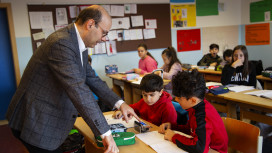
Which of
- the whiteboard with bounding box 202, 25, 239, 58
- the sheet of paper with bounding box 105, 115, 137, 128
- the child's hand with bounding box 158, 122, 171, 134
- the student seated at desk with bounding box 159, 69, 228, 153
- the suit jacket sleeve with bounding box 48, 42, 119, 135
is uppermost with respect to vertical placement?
the whiteboard with bounding box 202, 25, 239, 58

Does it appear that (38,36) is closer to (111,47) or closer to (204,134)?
(111,47)

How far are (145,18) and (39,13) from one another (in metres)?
2.26

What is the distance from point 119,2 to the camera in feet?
17.1


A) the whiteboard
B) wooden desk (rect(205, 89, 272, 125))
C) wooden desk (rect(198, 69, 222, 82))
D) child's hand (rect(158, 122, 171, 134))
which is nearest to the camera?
child's hand (rect(158, 122, 171, 134))

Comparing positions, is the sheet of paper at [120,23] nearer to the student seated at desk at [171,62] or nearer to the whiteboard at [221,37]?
the student seated at desk at [171,62]

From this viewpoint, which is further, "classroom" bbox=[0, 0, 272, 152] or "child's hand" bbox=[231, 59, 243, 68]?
"classroom" bbox=[0, 0, 272, 152]

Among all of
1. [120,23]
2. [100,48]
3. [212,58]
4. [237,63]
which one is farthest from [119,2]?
[237,63]

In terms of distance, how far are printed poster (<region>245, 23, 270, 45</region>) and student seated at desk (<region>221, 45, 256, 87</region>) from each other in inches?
132

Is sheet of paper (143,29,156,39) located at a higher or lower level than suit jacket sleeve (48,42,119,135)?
higher

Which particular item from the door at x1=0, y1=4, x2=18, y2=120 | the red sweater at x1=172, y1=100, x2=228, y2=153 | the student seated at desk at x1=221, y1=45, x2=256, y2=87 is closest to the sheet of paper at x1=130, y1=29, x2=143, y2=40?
the door at x1=0, y1=4, x2=18, y2=120

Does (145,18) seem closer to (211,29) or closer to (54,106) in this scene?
(211,29)

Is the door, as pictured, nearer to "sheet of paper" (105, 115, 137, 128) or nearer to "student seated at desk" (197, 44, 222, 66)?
"sheet of paper" (105, 115, 137, 128)

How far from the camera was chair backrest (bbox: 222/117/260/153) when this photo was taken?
56.4 inches

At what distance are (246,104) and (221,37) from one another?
453cm
